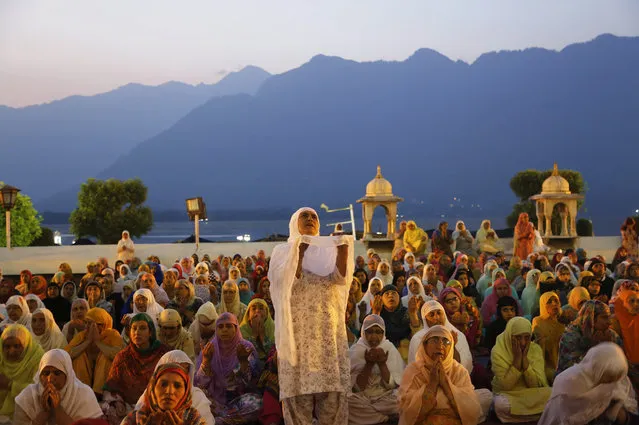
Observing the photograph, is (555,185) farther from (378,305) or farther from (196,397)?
(196,397)

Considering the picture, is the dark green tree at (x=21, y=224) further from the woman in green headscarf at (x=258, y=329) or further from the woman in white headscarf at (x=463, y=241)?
the woman in green headscarf at (x=258, y=329)

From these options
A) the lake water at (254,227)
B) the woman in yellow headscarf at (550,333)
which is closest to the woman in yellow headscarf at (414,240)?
the woman in yellow headscarf at (550,333)

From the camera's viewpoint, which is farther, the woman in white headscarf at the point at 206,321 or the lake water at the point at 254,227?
the lake water at the point at 254,227

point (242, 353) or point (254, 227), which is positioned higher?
point (254, 227)

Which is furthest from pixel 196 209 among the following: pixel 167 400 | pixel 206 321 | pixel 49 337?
pixel 167 400

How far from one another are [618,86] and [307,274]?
153 meters

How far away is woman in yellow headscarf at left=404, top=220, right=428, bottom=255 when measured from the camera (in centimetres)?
1472

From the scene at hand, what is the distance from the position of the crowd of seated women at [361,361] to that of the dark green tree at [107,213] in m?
31.5

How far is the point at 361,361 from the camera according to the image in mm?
5785

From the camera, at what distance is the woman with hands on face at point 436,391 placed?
4641mm

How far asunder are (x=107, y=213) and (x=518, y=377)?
Answer: 3546 cm

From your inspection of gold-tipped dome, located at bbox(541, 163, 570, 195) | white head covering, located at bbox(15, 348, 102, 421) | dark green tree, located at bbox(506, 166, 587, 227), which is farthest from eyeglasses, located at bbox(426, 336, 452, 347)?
dark green tree, located at bbox(506, 166, 587, 227)

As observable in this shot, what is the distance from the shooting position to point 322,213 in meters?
147

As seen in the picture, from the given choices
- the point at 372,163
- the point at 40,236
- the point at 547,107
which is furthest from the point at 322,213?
the point at 40,236
